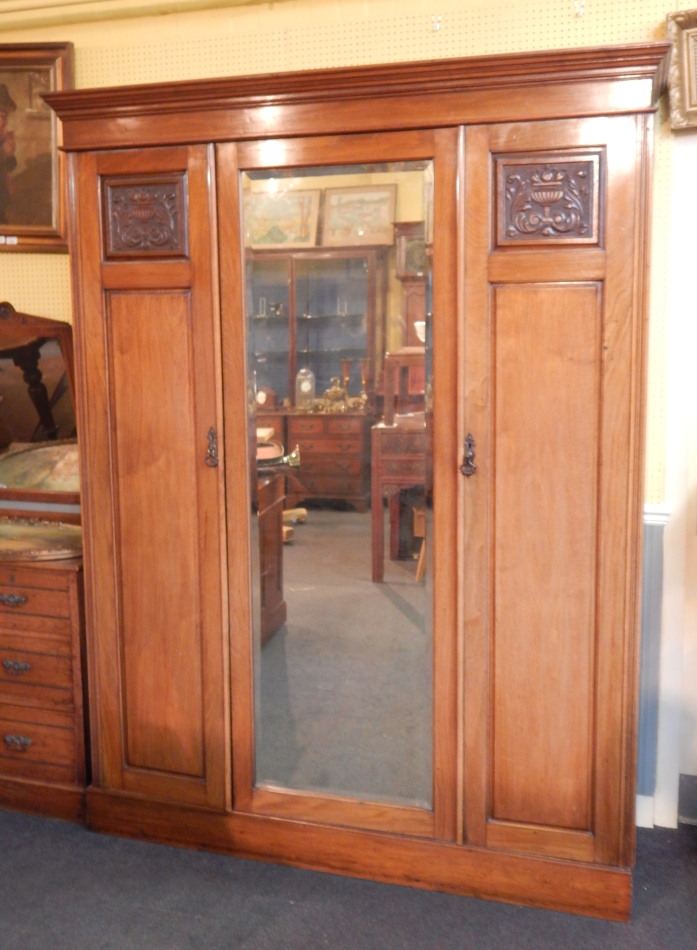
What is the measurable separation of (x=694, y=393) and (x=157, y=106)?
170cm

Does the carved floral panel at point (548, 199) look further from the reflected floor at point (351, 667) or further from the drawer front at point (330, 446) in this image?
the reflected floor at point (351, 667)

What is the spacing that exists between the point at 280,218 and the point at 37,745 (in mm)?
1797

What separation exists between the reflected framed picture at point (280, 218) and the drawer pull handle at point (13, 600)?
1.30 meters

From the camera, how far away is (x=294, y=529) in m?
2.46

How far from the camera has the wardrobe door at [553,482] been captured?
2.14 m

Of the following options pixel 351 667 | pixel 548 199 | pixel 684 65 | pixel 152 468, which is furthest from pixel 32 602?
pixel 684 65

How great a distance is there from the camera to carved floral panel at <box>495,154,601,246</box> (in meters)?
2.13

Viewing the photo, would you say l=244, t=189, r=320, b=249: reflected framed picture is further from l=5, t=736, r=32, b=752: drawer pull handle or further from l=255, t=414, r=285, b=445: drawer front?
l=5, t=736, r=32, b=752: drawer pull handle

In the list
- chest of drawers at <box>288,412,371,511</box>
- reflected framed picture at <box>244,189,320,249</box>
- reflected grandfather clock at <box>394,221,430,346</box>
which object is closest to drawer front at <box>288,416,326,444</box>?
chest of drawers at <box>288,412,371,511</box>

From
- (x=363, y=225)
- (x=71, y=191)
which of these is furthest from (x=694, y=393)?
(x=71, y=191)

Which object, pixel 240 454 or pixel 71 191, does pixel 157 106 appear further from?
pixel 240 454

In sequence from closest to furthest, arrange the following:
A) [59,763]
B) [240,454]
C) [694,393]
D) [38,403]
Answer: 1. [240,454]
2. [694,393]
3. [59,763]
4. [38,403]

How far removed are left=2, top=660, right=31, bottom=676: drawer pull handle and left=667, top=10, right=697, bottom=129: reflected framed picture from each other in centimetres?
251

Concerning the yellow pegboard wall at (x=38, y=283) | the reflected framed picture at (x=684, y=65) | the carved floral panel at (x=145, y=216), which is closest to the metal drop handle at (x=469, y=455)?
the carved floral panel at (x=145, y=216)
